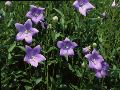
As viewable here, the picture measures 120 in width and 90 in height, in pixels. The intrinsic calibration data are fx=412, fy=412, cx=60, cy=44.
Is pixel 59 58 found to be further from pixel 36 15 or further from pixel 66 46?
pixel 36 15

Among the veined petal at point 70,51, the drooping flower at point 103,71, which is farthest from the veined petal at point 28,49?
the drooping flower at point 103,71

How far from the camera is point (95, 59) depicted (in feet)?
12.4

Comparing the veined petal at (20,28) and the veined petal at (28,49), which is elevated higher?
the veined petal at (20,28)

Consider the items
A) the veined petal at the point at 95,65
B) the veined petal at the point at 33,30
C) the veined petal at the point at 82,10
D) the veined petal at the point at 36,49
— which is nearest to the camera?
the veined petal at the point at 95,65

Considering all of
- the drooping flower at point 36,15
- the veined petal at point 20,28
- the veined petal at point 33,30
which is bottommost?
the veined petal at point 33,30

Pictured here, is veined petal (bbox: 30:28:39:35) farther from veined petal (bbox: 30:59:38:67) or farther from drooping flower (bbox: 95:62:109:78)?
drooping flower (bbox: 95:62:109:78)

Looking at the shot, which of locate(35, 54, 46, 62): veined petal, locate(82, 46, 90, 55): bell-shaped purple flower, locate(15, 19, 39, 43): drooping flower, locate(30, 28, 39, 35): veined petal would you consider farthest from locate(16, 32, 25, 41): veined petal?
locate(82, 46, 90, 55): bell-shaped purple flower

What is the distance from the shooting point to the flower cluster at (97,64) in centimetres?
372

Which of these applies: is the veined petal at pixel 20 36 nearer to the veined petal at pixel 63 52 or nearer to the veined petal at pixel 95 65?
the veined petal at pixel 63 52

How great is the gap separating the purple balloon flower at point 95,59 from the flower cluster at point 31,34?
0.43 meters

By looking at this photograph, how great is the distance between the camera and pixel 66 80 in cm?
405

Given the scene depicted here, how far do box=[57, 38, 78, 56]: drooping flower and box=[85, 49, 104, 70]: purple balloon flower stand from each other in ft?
0.68

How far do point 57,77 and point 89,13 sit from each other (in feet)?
3.48

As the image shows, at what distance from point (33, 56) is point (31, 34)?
24 centimetres
